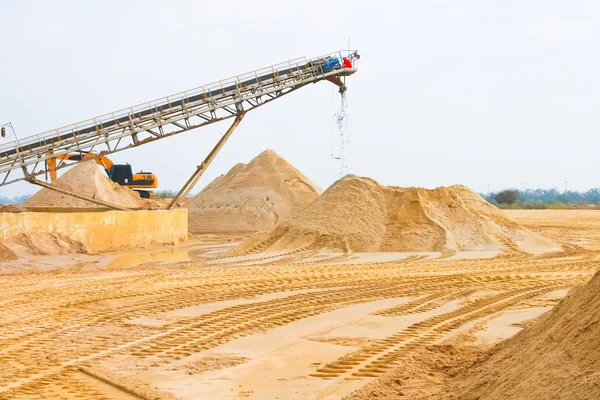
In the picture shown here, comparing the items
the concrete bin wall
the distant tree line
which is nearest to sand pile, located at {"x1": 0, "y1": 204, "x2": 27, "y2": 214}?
the concrete bin wall

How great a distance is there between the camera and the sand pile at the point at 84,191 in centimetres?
3259

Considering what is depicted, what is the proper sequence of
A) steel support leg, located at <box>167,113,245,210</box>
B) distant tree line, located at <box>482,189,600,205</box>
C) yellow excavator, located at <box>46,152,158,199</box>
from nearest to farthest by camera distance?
steel support leg, located at <box>167,113,245,210</box>, yellow excavator, located at <box>46,152,158,199</box>, distant tree line, located at <box>482,189,600,205</box>

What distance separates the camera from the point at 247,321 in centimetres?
934

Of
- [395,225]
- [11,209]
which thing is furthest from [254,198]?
[395,225]

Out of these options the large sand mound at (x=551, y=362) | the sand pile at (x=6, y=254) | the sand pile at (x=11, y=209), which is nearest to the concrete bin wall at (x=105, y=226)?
the sand pile at (x=6, y=254)

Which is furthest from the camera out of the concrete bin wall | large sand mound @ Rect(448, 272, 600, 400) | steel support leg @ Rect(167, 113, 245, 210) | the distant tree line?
the distant tree line

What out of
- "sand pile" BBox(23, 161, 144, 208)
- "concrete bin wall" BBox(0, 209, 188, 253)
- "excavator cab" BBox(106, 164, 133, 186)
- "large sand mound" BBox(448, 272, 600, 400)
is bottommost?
"large sand mound" BBox(448, 272, 600, 400)

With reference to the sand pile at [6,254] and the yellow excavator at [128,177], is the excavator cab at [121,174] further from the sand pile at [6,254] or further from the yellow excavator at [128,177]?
the sand pile at [6,254]

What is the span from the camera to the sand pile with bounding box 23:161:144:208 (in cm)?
3259

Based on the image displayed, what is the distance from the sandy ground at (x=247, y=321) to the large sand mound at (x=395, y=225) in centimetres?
317

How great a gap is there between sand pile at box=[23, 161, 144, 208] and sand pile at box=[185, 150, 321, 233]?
11.4ft

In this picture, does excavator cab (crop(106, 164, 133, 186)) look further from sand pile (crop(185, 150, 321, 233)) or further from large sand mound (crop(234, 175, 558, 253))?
large sand mound (crop(234, 175, 558, 253))

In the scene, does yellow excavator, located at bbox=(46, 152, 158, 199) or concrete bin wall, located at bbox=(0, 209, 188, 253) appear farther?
yellow excavator, located at bbox=(46, 152, 158, 199)

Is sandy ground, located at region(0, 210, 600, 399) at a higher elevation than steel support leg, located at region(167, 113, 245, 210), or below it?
below
